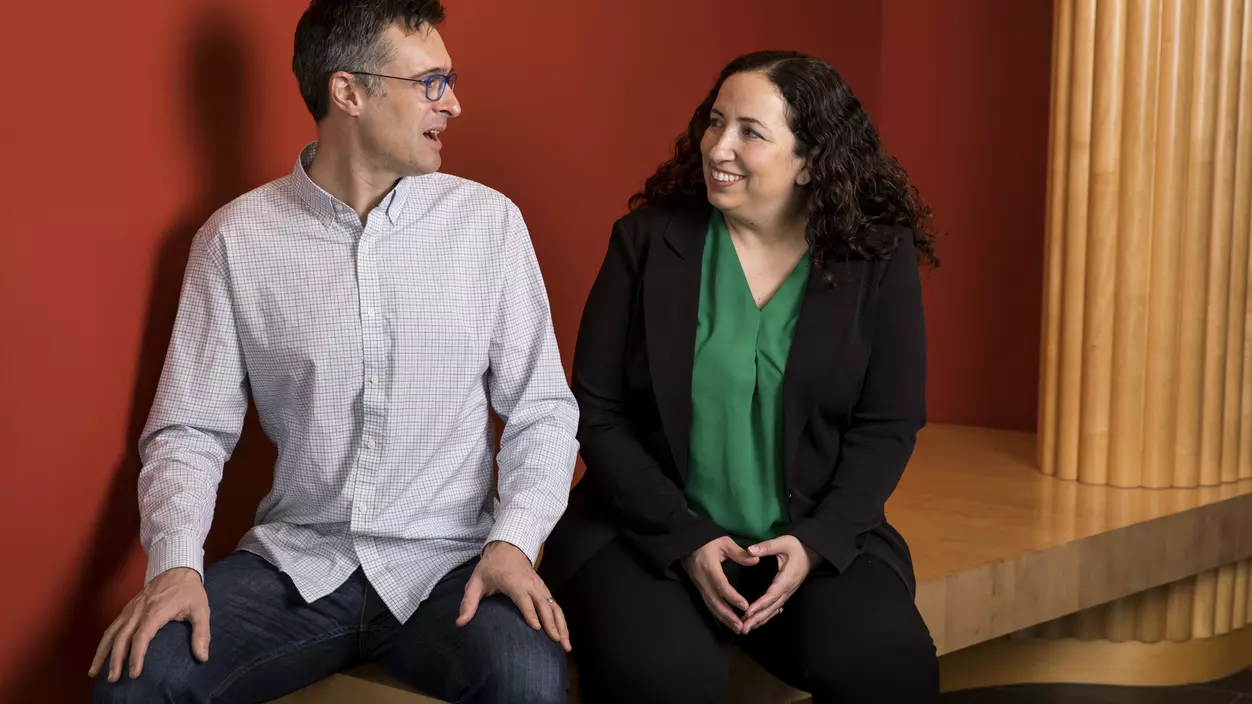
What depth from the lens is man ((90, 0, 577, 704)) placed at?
77.7 inches

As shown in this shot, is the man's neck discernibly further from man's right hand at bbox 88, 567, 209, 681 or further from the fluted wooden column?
the fluted wooden column

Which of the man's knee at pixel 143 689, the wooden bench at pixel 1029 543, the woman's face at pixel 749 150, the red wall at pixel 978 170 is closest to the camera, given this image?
the man's knee at pixel 143 689

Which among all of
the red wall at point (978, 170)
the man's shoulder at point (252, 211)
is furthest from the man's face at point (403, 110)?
the red wall at point (978, 170)

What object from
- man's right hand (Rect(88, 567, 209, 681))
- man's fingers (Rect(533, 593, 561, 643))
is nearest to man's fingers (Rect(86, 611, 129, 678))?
man's right hand (Rect(88, 567, 209, 681))

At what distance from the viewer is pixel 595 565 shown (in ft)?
7.24

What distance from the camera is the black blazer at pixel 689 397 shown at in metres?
2.23

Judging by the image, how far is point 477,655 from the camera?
1885 mm

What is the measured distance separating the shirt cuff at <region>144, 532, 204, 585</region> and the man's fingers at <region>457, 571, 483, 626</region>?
371mm

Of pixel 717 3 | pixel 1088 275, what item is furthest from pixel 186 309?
pixel 1088 275

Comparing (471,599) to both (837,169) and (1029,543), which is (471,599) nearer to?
(837,169)

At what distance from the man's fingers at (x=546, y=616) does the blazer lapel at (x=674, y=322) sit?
413mm

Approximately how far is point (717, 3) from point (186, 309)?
6.24 ft

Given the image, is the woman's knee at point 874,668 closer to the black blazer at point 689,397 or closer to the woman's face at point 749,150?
the black blazer at point 689,397

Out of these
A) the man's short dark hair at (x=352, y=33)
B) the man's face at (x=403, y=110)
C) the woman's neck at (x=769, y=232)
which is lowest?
the woman's neck at (x=769, y=232)
